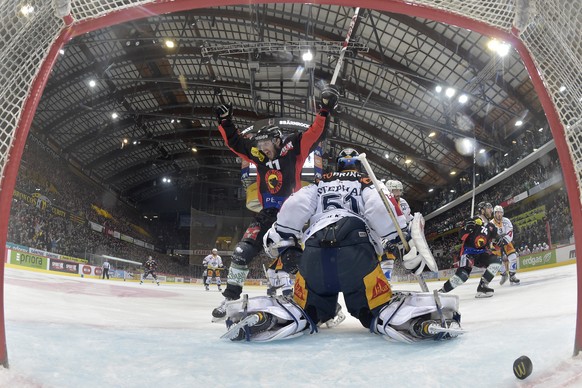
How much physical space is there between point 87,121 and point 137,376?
73.7 ft

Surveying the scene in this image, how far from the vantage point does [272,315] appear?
89.7 inches

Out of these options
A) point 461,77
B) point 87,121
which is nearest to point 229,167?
point 87,121

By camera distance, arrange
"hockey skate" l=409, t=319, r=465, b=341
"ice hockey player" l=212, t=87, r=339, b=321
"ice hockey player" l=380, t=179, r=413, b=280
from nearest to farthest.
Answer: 1. "hockey skate" l=409, t=319, r=465, b=341
2. "ice hockey player" l=212, t=87, r=339, b=321
3. "ice hockey player" l=380, t=179, r=413, b=280

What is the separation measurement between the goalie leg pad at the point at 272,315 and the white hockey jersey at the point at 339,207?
420 mm

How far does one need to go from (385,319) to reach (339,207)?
68cm

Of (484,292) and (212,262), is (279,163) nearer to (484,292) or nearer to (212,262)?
(484,292)

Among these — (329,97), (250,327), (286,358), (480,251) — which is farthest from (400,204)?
(286,358)

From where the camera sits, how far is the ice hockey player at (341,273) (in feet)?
7.14

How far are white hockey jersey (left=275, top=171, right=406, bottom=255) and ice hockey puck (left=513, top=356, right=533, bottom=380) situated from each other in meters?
1.10

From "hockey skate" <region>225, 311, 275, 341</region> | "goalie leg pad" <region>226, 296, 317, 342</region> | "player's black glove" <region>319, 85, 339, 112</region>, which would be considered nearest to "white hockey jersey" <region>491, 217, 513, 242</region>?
"player's black glove" <region>319, 85, 339, 112</region>

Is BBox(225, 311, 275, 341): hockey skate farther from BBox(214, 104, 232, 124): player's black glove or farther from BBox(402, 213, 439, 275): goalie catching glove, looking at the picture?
BBox(214, 104, 232, 124): player's black glove

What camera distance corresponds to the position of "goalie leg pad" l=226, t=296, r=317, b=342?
7.33 feet

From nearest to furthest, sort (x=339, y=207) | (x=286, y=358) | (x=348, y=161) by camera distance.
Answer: (x=286, y=358), (x=339, y=207), (x=348, y=161)

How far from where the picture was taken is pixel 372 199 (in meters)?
2.44
